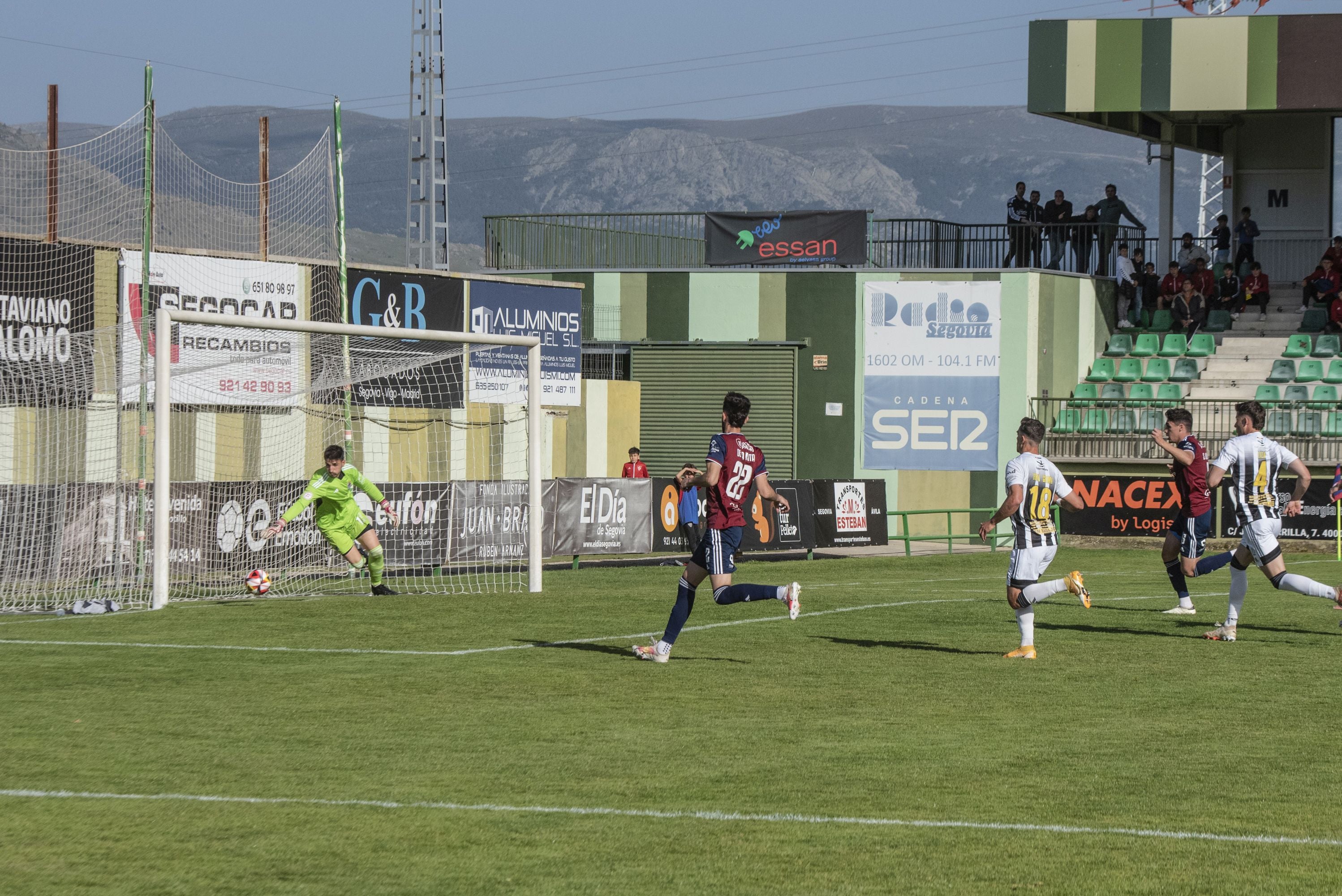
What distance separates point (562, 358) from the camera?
3397cm

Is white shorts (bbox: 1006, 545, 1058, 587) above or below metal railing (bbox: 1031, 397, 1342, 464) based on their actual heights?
below

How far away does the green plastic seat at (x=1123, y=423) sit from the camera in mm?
33906

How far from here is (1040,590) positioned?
13.0 m

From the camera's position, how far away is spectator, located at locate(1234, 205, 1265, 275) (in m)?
38.6

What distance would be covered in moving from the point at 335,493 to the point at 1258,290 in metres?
27.1

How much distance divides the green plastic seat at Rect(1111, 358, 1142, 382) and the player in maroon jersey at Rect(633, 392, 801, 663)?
2608cm

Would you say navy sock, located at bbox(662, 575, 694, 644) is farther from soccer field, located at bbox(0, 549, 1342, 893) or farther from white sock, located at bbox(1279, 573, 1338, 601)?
white sock, located at bbox(1279, 573, 1338, 601)

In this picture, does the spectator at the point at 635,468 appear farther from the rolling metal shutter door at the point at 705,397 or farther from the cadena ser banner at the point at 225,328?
the rolling metal shutter door at the point at 705,397

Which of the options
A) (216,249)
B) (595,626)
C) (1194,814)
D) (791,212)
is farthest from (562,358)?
(1194,814)

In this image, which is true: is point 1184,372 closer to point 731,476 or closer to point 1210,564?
point 1210,564

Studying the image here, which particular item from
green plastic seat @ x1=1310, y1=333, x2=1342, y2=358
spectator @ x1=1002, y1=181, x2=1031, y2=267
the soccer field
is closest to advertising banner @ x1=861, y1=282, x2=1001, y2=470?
spectator @ x1=1002, y1=181, x2=1031, y2=267

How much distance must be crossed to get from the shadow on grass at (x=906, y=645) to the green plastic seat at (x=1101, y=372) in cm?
2379

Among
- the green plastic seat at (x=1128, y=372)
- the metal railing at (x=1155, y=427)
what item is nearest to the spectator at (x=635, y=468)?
the metal railing at (x=1155, y=427)

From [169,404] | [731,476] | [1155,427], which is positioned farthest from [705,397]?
Result: [731,476]
